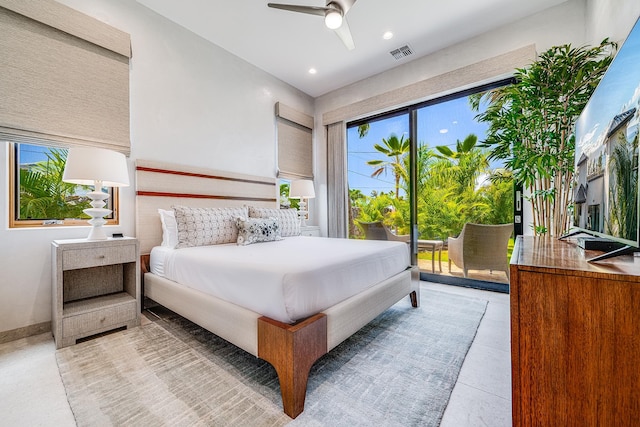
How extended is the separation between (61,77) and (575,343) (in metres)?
3.64

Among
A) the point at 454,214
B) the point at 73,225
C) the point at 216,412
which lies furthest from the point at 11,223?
the point at 454,214

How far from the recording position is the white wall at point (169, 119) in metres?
2.10

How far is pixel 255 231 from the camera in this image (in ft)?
9.03

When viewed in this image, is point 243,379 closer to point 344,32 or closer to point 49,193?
point 49,193

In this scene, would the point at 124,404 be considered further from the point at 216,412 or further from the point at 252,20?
the point at 252,20

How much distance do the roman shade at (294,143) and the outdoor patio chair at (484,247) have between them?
2.67 meters

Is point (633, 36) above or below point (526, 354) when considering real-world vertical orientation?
above

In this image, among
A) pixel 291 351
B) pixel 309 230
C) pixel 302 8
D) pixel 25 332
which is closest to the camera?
pixel 291 351

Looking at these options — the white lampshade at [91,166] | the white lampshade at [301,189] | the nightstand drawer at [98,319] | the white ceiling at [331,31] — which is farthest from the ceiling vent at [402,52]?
the nightstand drawer at [98,319]

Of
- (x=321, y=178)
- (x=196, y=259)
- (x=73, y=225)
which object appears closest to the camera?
(x=196, y=259)

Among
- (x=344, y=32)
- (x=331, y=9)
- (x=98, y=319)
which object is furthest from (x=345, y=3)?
(x=98, y=319)

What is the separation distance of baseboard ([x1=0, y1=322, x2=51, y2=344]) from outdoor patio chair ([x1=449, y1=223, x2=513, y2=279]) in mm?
4322

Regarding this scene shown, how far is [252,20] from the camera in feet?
9.77

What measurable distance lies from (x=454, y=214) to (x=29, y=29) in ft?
15.2
